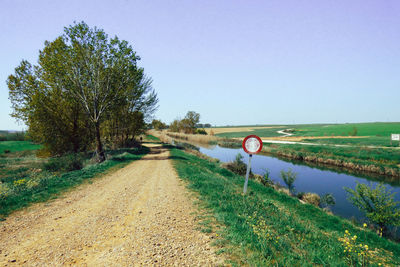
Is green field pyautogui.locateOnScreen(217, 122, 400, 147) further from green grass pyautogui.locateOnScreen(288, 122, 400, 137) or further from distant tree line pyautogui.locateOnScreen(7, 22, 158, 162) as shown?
distant tree line pyautogui.locateOnScreen(7, 22, 158, 162)

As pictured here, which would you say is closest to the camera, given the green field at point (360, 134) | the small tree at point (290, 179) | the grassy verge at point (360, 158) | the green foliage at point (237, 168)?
the small tree at point (290, 179)

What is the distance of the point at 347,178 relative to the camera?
71.6 feet

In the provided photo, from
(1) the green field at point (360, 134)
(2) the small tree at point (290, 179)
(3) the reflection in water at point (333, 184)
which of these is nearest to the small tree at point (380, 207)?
(3) the reflection in water at point (333, 184)

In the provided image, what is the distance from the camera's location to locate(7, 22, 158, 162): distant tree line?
59.5 feet

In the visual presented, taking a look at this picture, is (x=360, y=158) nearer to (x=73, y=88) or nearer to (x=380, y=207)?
(x=380, y=207)

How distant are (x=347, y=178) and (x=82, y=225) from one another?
1032 inches

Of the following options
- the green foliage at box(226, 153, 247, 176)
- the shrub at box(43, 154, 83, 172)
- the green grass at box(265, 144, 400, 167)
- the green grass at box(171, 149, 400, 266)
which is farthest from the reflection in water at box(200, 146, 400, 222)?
the shrub at box(43, 154, 83, 172)

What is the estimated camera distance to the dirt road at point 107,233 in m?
3.96

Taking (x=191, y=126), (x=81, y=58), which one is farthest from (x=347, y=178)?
(x=191, y=126)

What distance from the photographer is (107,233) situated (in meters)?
5.12

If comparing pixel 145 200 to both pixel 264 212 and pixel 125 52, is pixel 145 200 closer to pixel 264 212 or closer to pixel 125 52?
pixel 264 212

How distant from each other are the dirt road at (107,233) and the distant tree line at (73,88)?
45.0 ft

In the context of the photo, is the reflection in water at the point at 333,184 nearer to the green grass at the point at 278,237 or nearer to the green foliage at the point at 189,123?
the green grass at the point at 278,237

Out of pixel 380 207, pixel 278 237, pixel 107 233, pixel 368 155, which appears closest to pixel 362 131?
pixel 368 155
